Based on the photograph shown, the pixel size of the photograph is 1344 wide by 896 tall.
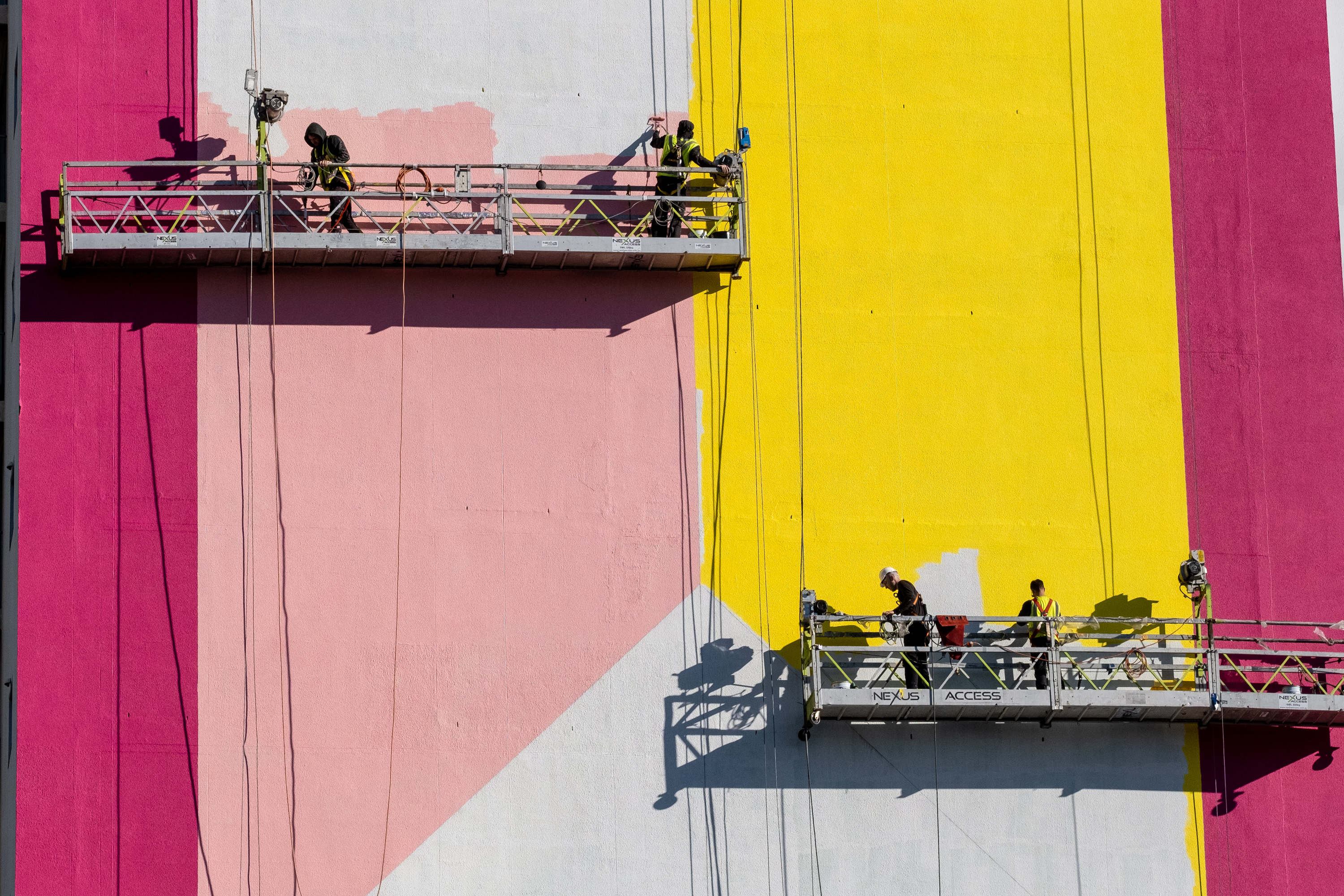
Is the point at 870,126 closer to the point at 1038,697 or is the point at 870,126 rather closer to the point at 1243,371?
the point at 1243,371

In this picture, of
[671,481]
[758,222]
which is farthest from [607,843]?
[758,222]

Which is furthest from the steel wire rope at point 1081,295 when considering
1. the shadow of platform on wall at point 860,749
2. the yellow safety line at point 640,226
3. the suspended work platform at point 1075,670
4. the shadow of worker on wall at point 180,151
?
the shadow of worker on wall at point 180,151

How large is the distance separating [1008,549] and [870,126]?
6.37m

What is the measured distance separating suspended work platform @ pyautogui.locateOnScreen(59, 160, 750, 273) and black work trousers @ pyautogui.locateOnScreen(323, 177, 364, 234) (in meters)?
0.05

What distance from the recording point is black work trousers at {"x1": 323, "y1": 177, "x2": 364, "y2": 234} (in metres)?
25.3

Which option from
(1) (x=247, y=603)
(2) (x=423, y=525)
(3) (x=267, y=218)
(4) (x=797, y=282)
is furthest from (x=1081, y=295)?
(1) (x=247, y=603)

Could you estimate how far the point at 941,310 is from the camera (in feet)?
88.3

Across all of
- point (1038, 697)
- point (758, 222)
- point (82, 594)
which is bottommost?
point (1038, 697)

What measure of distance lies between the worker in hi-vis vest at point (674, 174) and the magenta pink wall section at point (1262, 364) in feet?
23.7

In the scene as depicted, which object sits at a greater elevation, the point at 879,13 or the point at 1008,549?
the point at 879,13

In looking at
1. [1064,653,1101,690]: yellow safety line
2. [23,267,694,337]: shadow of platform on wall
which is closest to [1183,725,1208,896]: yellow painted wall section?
[1064,653,1101,690]: yellow safety line

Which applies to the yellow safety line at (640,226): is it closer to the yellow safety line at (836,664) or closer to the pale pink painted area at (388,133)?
the pale pink painted area at (388,133)

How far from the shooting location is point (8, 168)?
1008 inches

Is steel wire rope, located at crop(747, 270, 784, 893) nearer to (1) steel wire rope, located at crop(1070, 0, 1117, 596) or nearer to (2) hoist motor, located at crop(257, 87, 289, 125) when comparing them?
(1) steel wire rope, located at crop(1070, 0, 1117, 596)
